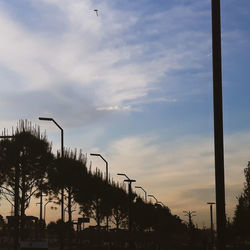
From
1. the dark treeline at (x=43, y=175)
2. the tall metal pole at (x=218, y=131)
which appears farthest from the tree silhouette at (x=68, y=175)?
the tall metal pole at (x=218, y=131)

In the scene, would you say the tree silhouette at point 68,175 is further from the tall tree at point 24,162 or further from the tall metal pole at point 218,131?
the tall metal pole at point 218,131

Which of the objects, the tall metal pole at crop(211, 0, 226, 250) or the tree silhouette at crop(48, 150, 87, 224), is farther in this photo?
the tree silhouette at crop(48, 150, 87, 224)

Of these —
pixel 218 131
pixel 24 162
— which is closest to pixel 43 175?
pixel 24 162

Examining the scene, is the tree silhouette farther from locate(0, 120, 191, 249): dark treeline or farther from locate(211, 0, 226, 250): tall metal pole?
locate(211, 0, 226, 250): tall metal pole

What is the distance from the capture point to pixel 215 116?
9.73 metres

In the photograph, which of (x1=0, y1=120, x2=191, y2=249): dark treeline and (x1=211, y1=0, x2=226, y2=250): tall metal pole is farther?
(x1=0, y1=120, x2=191, y2=249): dark treeline

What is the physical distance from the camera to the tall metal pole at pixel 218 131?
30.6 feet

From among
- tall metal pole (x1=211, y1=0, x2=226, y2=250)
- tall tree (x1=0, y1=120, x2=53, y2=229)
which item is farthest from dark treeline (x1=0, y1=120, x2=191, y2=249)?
tall metal pole (x1=211, y1=0, x2=226, y2=250)

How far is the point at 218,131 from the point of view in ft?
31.7

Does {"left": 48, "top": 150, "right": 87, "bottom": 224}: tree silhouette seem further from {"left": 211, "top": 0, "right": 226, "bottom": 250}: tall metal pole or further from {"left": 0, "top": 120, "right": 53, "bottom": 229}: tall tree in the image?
{"left": 211, "top": 0, "right": 226, "bottom": 250}: tall metal pole

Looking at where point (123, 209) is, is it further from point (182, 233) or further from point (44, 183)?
point (182, 233)

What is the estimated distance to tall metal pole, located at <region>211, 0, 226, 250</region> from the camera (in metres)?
9.31

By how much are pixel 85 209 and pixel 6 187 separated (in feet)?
54.6

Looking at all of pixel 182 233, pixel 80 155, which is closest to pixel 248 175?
pixel 80 155
